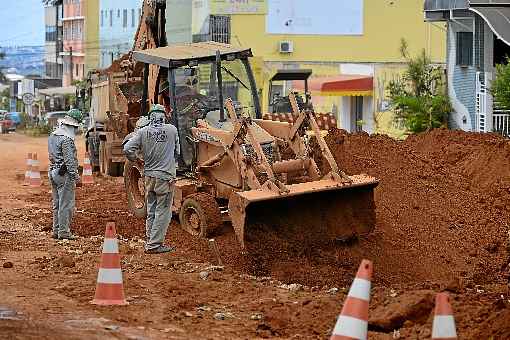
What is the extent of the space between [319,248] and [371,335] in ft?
14.9

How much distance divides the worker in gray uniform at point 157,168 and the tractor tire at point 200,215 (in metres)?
0.54

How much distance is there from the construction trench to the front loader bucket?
0.26 feet

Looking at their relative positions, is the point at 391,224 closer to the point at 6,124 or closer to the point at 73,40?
the point at 6,124

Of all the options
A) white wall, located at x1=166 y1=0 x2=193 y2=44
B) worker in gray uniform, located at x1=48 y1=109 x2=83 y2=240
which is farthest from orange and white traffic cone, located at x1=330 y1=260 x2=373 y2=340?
white wall, located at x1=166 y1=0 x2=193 y2=44

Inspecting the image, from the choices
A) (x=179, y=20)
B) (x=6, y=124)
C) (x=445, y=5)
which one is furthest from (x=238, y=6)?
(x=445, y=5)

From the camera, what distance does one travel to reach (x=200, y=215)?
14867mm

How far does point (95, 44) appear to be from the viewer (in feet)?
295

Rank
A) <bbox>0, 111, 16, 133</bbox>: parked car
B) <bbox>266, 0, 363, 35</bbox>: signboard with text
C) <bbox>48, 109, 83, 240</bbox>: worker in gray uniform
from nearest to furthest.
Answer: <bbox>48, 109, 83, 240</bbox>: worker in gray uniform
<bbox>266, 0, 363, 35</bbox>: signboard with text
<bbox>0, 111, 16, 133</bbox>: parked car

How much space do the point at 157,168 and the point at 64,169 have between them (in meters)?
1.87

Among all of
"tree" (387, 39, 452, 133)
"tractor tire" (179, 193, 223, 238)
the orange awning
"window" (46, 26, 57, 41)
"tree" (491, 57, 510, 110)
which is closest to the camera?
"tractor tire" (179, 193, 223, 238)

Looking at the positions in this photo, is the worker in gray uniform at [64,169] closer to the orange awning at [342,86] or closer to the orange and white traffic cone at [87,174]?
the orange and white traffic cone at [87,174]

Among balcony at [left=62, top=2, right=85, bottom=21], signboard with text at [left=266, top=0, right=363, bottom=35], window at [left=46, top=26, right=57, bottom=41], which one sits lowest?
signboard with text at [left=266, top=0, right=363, bottom=35]

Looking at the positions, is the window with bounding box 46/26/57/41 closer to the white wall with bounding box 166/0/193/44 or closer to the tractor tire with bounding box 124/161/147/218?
the white wall with bounding box 166/0/193/44

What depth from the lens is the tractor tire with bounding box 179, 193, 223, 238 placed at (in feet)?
48.5
